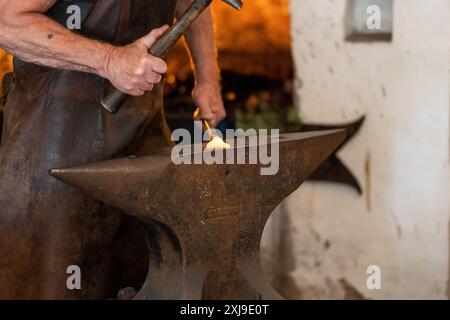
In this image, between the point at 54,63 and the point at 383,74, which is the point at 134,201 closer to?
the point at 54,63

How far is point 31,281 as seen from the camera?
2.29 m

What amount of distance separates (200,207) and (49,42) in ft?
1.75

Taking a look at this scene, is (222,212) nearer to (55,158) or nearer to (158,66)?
(158,66)

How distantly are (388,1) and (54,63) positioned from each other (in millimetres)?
1808

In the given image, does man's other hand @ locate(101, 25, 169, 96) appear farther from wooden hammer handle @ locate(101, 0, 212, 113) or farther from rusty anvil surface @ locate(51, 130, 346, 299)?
rusty anvil surface @ locate(51, 130, 346, 299)

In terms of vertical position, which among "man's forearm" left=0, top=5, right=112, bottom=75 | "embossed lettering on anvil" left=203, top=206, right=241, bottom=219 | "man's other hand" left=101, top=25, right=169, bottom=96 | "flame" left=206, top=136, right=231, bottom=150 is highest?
"man's forearm" left=0, top=5, right=112, bottom=75

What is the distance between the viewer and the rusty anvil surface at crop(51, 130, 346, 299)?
1.96 m

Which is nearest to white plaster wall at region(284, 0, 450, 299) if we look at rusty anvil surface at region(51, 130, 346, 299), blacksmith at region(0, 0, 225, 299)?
rusty anvil surface at region(51, 130, 346, 299)

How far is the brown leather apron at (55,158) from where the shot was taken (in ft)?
7.43

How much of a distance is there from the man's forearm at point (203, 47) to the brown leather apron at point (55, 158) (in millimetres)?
434

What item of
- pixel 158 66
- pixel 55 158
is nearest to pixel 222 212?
pixel 158 66

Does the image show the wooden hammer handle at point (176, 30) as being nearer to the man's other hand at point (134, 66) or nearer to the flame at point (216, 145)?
the man's other hand at point (134, 66)

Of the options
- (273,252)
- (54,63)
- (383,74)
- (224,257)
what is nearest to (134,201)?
(224,257)

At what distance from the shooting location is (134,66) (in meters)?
2.07
